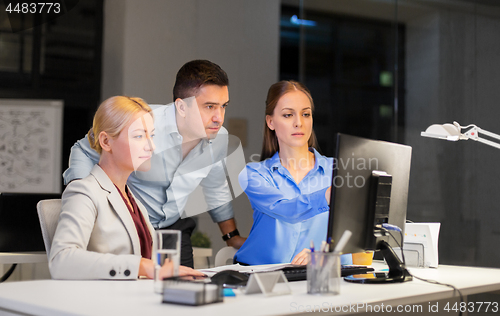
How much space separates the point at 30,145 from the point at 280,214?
272cm

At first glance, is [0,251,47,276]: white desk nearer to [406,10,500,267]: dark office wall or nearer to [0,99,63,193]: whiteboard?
[0,99,63,193]: whiteboard

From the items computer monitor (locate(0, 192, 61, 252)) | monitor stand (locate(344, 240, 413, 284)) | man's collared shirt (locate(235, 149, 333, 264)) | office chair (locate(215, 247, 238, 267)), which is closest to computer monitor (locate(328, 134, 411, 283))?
monitor stand (locate(344, 240, 413, 284))

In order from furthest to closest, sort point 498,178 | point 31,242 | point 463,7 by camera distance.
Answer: point 463,7
point 498,178
point 31,242

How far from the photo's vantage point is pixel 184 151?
2514mm

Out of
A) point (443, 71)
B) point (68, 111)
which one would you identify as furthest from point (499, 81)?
point (68, 111)

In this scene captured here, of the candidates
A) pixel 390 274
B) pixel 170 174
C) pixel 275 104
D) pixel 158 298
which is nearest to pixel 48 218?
pixel 158 298

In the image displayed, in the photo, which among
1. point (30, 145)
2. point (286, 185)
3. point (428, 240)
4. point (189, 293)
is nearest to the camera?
point (189, 293)

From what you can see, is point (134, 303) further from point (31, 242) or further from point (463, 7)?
point (463, 7)

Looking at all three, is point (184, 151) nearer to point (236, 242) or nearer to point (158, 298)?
point (236, 242)

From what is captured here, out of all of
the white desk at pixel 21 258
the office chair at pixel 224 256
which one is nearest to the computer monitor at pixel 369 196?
the office chair at pixel 224 256

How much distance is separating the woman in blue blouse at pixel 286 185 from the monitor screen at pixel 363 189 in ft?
1.59

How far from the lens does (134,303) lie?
1.05 meters

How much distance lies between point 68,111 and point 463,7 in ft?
10.7

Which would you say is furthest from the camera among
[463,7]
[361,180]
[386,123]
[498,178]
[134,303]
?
[386,123]
